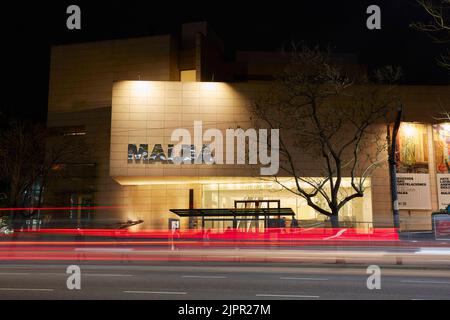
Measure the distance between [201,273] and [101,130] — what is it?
100ft

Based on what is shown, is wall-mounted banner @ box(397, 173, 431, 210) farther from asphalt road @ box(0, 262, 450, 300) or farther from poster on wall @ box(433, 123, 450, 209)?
asphalt road @ box(0, 262, 450, 300)

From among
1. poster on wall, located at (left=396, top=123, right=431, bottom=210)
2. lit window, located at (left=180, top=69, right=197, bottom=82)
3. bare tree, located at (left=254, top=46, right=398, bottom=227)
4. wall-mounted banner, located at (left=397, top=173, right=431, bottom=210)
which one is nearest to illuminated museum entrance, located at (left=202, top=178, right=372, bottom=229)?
bare tree, located at (left=254, top=46, right=398, bottom=227)

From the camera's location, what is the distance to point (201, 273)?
52.0 ft

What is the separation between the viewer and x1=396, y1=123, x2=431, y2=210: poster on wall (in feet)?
121

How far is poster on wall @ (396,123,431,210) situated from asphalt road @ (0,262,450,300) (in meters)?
19.8

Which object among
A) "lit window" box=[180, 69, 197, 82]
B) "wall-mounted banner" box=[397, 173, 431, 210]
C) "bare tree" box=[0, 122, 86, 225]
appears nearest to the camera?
"wall-mounted banner" box=[397, 173, 431, 210]

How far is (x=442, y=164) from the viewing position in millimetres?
37844

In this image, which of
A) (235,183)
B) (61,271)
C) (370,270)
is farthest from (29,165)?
(370,270)

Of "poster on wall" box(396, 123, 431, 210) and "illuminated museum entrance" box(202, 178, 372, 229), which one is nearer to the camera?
"poster on wall" box(396, 123, 431, 210)

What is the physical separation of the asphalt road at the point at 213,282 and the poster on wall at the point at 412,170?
1980cm

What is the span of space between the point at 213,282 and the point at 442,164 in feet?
96.8

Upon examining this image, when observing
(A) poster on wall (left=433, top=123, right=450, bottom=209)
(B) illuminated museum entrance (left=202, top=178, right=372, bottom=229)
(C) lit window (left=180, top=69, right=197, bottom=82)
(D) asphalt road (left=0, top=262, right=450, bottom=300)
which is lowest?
(D) asphalt road (left=0, top=262, right=450, bottom=300)

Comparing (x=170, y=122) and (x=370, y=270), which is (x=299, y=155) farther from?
(x=370, y=270)

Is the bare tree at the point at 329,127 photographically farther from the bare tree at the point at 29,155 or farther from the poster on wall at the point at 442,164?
the bare tree at the point at 29,155
